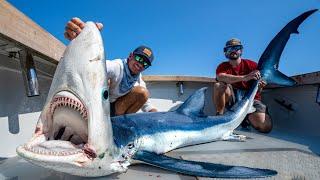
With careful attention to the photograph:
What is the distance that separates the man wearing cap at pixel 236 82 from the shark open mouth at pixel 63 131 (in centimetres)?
319

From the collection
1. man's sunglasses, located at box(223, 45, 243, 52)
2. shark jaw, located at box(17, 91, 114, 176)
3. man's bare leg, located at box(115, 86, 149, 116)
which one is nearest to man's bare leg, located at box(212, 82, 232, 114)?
man's sunglasses, located at box(223, 45, 243, 52)

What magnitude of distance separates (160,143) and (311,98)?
2.77 meters

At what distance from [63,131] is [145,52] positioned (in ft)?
5.94

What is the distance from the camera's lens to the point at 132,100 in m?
3.64

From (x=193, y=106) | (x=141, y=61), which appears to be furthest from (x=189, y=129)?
(x=141, y=61)

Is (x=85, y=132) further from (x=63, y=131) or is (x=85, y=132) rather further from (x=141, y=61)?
(x=141, y=61)

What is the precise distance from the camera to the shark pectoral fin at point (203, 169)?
1787 mm

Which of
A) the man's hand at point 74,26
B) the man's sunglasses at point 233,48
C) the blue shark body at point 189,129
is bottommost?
the blue shark body at point 189,129

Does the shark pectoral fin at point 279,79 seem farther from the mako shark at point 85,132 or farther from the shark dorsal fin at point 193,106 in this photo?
the mako shark at point 85,132

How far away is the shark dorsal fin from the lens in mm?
3170

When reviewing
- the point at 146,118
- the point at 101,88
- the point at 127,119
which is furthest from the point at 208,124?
the point at 101,88

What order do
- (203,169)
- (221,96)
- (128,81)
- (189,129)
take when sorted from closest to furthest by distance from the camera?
(203,169)
(189,129)
(128,81)
(221,96)

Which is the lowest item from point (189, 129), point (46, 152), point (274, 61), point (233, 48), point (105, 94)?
point (189, 129)

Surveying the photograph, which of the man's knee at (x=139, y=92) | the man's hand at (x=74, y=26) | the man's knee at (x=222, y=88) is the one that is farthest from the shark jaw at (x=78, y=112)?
the man's knee at (x=222, y=88)
